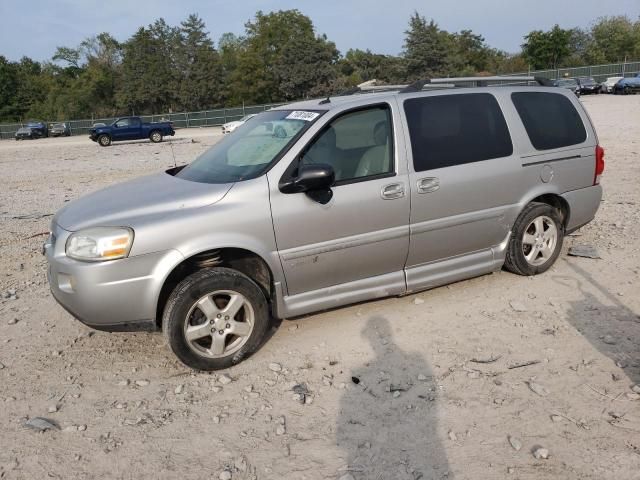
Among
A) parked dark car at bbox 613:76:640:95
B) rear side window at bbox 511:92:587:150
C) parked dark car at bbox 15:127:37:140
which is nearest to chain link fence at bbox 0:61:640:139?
parked dark car at bbox 15:127:37:140

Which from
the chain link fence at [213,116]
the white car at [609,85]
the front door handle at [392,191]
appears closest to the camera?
the front door handle at [392,191]

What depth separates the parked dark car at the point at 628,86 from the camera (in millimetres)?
40656

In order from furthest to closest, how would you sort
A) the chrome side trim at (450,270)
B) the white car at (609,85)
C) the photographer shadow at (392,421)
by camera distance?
the white car at (609,85), the chrome side trim at (450,270), the photographer shadow at (392,421)

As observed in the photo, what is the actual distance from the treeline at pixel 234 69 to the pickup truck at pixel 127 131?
3698cm

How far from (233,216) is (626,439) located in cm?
266

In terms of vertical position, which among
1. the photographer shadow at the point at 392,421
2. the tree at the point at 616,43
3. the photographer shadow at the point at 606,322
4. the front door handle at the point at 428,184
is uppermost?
the tree at the point at 616,43

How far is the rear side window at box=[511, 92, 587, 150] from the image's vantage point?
5.00m

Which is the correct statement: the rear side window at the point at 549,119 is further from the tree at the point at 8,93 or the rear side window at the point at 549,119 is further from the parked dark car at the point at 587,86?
the tree at the point at 8,93

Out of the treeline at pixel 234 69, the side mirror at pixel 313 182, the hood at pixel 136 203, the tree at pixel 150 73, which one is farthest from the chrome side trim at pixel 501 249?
the tree at pixel 150 73

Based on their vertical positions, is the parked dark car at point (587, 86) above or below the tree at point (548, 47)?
below

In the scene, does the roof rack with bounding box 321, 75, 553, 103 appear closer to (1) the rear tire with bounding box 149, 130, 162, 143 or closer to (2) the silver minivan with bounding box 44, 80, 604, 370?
(2) the silver minivan with bounding box 44, 80, 604, 370

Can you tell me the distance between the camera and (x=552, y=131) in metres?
5.12

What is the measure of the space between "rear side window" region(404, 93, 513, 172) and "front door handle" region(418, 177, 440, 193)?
3.6 inches

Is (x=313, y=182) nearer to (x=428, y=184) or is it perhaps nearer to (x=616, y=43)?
(x=428, y=184)
